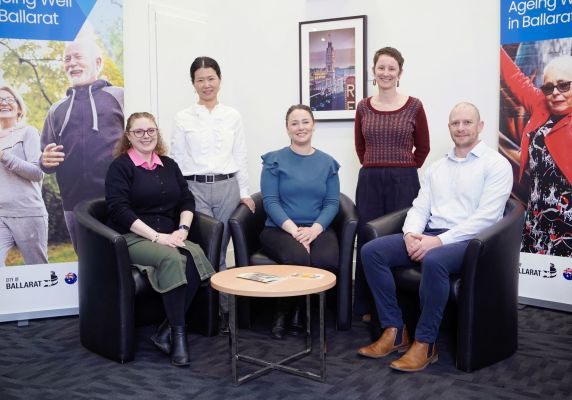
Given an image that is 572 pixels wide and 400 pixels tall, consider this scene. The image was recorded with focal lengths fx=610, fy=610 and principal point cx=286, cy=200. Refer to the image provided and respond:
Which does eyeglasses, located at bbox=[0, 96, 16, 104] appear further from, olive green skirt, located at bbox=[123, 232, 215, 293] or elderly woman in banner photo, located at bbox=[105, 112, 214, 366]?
olive green skirt, located at bbox=[123, 232, 215, 293]

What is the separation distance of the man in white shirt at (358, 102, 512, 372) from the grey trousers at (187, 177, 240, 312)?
3.23 feet

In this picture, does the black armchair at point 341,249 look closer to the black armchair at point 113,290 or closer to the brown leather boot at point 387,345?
the black armchair at point 113,290

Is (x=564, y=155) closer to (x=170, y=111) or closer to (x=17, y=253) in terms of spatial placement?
(x=170, y=111)

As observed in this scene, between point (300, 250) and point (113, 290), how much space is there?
1048 millimetres

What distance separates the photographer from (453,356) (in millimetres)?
3148

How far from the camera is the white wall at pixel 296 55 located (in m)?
4.28

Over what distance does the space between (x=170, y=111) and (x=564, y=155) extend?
9.26 feet

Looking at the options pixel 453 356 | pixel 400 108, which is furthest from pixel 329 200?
Answer: pixel 453 356

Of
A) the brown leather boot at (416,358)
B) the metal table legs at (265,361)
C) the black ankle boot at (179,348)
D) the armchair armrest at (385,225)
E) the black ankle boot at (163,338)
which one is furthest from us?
the armchair armrest at (385,225)

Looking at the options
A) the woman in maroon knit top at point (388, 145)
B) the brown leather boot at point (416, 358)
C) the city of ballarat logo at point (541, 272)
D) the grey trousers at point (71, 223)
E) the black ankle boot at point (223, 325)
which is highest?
the woman in maroon knit top at point (388, 145)

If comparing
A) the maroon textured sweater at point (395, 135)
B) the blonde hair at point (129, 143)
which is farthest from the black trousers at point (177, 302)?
the maroon textured sweater at point (395, 135)

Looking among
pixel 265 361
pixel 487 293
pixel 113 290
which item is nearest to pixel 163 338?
pixel 113 290

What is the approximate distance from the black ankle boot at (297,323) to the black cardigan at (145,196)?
0.86 metres

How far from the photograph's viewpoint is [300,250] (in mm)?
3484
